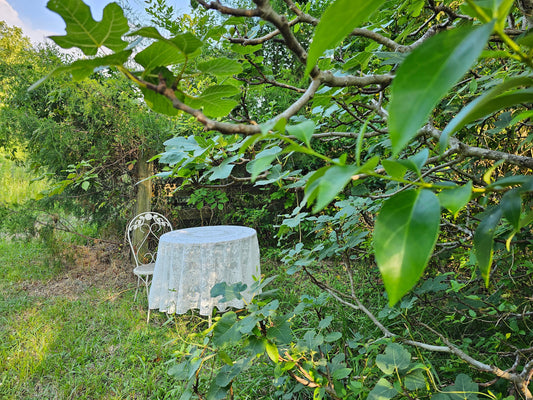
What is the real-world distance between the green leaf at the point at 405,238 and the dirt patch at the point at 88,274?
3646 millimetres

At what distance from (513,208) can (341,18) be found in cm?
21

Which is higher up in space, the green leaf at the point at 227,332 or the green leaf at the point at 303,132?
the green leaf at the point at 303,132

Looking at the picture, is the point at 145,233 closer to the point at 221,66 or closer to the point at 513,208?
the point at 221,66

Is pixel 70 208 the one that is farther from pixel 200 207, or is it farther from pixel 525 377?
pixel 525 377

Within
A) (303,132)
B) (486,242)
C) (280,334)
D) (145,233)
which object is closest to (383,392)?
(280,334)

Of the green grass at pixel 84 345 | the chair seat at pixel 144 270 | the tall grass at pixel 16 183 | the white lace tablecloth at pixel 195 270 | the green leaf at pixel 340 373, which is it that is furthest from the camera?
the tall grass at pixel 16 183

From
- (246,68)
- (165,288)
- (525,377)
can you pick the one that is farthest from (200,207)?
(525,377)

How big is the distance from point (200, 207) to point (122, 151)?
3.80 feet

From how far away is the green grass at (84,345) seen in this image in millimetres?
1857

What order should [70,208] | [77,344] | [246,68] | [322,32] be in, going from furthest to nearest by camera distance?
[70,208] → [77,344] → [246,68] → [322,32]

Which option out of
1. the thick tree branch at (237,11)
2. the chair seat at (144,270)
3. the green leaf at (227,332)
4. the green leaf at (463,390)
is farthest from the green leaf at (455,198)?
the chair seat at (144,270)

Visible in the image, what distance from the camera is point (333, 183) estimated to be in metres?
0.18

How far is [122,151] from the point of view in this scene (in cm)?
362

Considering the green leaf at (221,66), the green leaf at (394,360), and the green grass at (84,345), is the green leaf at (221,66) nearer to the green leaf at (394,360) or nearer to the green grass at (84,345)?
the green leaf at (394,360)
